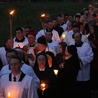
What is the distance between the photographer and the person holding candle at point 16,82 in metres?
7.54

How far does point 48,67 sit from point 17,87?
1520mm

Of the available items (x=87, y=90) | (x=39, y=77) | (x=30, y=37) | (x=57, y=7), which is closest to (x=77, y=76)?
(x=87, y=90)

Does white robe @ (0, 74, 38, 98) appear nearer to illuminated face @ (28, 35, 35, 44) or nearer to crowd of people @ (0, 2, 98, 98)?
crowd of people @ (0, 2, 98, 98)

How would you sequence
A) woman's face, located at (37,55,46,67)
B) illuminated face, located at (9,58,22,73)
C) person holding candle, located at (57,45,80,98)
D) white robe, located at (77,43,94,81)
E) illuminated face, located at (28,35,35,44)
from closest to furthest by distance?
1. illuminated face, located at (9,58,22,73)
2. woman's face, located at (37,55,46,67)
3. person holding candle, located at (57,45,80,98)
4. white robe, located at (77,43,94,81)
5. illuminated face, located at (28,35,35,44)

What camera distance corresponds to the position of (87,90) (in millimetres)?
11188

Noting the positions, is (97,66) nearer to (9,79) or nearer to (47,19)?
A: (47,19)

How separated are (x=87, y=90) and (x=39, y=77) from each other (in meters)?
2.56

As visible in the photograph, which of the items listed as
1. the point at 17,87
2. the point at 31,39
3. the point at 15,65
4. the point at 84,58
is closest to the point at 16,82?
the point at 17,87

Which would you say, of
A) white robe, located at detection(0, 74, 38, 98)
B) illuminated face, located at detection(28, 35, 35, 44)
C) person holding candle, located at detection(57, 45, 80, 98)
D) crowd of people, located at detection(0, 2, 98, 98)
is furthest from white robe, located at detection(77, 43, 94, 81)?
white robe, located at detection(0, 74, 38, 98)

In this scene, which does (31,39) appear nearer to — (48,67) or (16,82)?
(48,67)

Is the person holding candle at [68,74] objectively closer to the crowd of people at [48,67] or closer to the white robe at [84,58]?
the crowd of people at [48,67]

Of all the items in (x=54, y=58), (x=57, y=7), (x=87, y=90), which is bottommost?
(x=87, y=90)

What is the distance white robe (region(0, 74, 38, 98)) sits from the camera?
755 centimetres

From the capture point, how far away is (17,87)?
297 inches
